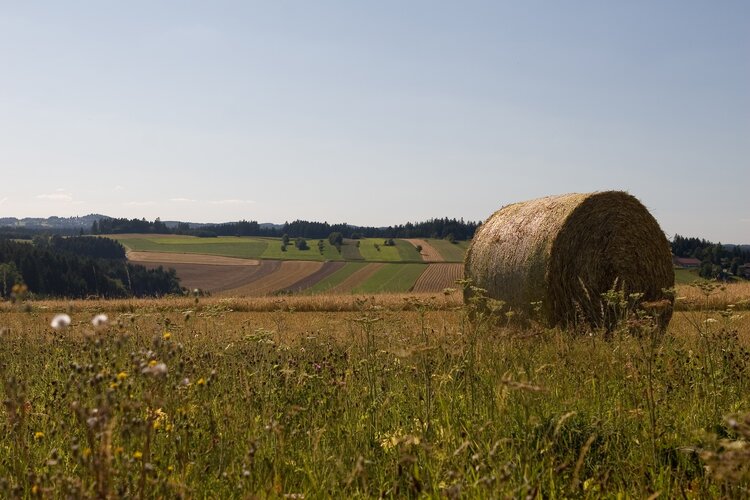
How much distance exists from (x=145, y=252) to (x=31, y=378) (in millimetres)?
80259

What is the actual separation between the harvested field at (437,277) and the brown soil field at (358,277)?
5214mm

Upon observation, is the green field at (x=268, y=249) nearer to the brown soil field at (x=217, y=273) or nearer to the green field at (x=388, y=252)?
the green field at (x=388, y=252)

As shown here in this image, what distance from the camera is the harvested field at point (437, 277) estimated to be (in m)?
45.2

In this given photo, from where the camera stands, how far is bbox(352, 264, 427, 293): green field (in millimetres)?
49094

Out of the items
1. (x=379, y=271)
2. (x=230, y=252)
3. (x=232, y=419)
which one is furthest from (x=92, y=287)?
(x=232, y=419)

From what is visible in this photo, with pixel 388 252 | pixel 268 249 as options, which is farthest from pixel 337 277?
pixel 268 249

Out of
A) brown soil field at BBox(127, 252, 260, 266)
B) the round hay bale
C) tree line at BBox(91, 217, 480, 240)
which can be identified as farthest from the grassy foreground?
tree line at BBox(91, 217, 480, 240)

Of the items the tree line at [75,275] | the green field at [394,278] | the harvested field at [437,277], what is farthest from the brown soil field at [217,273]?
the harvested field at [437,277]

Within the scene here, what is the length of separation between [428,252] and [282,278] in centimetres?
2429

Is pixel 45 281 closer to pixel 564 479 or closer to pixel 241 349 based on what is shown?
pixel 241 349

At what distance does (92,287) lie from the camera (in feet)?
217

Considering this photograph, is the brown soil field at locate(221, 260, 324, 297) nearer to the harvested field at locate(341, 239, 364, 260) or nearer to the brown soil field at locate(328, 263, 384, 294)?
the brown soil field at locate(328, 263, 384, 294)

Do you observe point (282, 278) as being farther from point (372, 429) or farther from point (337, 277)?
point (372, 429)

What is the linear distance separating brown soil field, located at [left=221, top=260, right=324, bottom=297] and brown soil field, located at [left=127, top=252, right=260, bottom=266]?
16.2 feet
